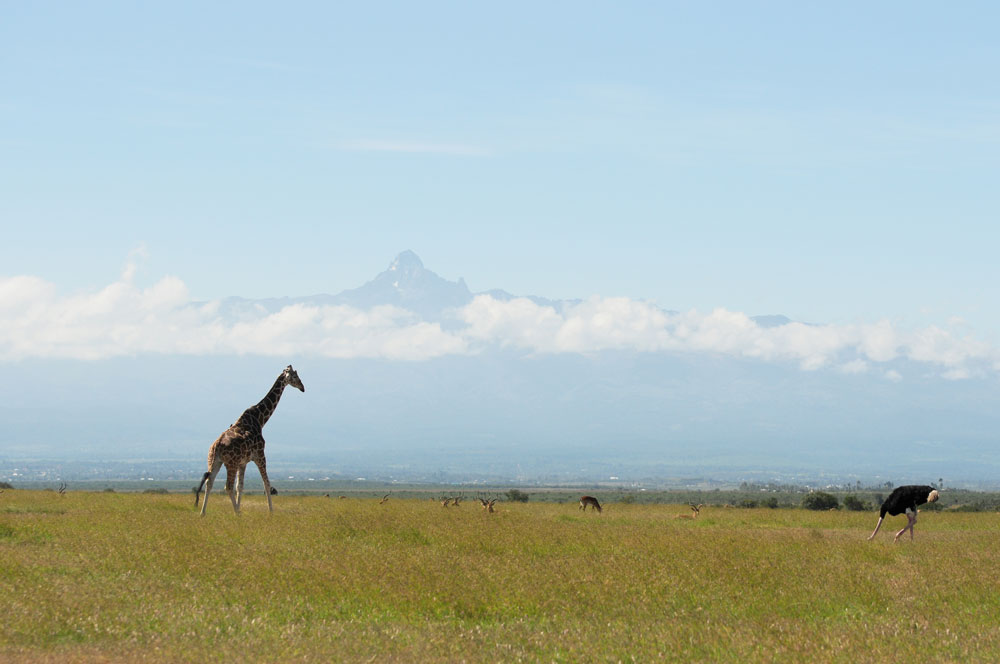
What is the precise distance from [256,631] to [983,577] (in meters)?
12.5

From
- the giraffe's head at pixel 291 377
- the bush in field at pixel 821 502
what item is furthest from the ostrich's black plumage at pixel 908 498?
the bush in field at pixel 821 502

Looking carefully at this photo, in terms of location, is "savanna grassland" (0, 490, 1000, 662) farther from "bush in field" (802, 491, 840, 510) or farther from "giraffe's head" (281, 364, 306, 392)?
"bush in field" (802, 491, 840, 510)

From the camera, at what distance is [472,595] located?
15906 millimetres

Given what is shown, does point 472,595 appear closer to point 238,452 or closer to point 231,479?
point 238,452

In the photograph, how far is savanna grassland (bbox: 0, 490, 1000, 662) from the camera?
12.6m

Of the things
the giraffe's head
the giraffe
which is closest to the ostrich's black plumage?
the giraffe

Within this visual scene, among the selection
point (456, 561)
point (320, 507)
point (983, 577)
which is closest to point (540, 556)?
point (456, 561)

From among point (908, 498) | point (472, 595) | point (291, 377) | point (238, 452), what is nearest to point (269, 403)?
Result: point (291, 377)

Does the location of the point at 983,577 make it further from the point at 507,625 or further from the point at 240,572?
the point at 240,572

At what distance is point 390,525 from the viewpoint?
85.0 feet

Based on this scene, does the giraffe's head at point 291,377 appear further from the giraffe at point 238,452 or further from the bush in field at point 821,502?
the bush in field at point 821,502

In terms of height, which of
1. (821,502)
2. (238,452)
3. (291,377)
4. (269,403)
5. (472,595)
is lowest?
(821,502)

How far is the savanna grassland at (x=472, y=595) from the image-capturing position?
12.6m

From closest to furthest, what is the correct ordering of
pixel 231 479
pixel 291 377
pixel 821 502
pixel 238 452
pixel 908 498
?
pixel 908 498, pixel 238 452, pixel 231 479, pixel 291 377, pixel 821 502
